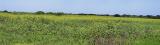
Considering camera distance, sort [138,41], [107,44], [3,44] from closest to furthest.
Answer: [107,44]
[3,44]
[138,41]

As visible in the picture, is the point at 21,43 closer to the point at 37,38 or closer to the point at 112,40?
the point at 37,38

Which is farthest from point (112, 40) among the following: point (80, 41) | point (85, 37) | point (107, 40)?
point (85, 37)

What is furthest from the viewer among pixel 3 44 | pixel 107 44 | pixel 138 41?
pixel 138 41

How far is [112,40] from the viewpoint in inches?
536

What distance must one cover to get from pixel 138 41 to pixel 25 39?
4.55 metres

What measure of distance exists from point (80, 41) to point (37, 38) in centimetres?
194

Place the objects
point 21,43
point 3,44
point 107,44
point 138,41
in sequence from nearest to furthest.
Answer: point 107,44
point 3,44
point 21,43
point 138,41

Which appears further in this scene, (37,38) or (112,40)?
(37,38)

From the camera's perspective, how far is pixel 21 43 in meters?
16.5

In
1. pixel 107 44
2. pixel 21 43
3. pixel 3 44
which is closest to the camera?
pixel 107 44

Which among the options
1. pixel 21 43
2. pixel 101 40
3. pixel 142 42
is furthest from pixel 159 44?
pixel 21 43

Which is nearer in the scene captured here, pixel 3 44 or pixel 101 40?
pixel 101 40

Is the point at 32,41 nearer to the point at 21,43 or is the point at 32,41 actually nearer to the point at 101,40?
the point at 21,43

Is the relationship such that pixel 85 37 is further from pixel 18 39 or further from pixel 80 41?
pixel 18 39
